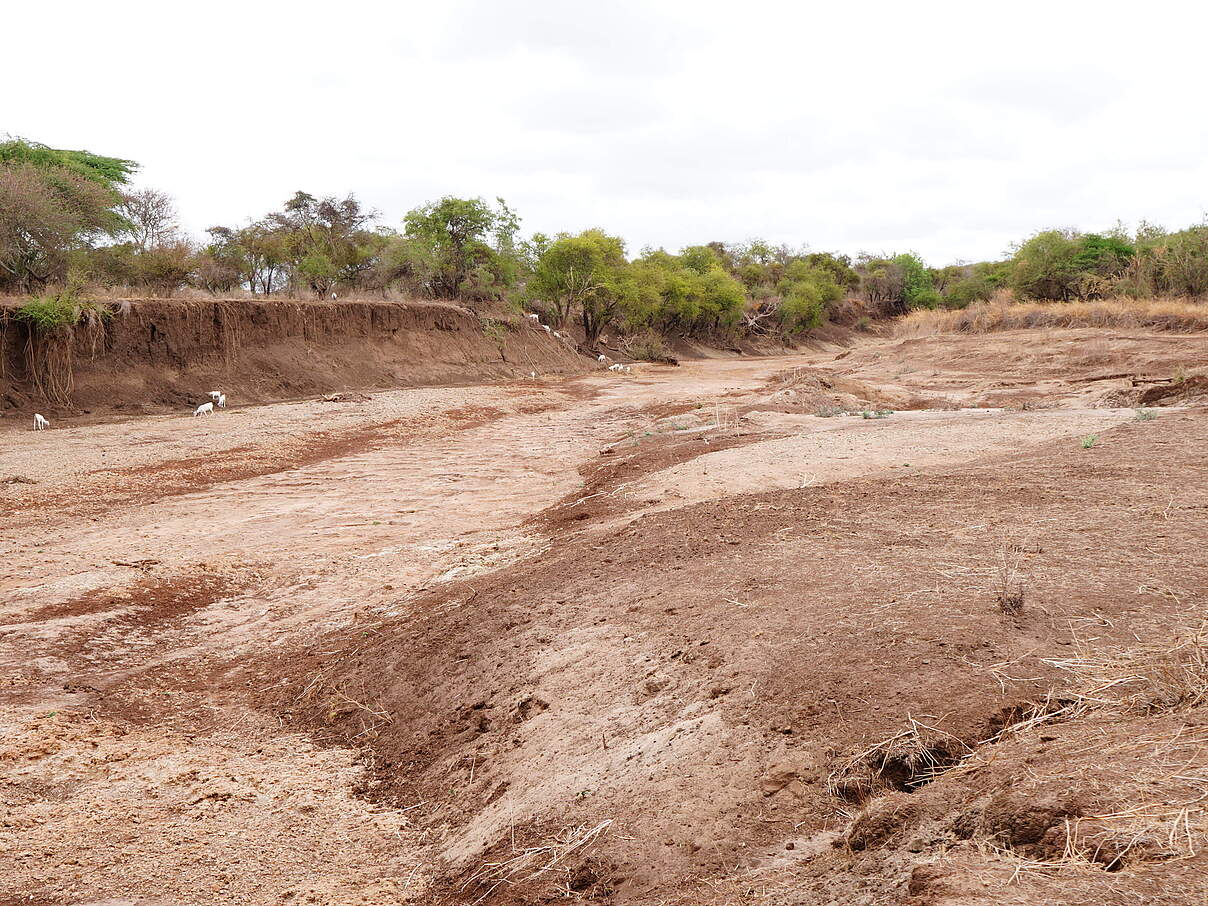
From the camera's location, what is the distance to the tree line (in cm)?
2273

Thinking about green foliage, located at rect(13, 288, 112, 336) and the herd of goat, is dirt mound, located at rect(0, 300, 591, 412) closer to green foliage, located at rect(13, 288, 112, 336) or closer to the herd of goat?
green foliage, located at rect(13, 288, 112, 336)

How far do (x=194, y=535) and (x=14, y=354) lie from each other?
45.3ft

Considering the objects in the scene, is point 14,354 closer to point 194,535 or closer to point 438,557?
point 194,535

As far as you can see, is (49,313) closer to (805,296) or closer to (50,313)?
(50,313)

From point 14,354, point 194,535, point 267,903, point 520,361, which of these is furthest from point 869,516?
point 520,361

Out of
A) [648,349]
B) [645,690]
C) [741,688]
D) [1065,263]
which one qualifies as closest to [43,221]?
[645,690]

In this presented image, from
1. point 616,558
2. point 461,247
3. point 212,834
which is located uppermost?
point 461,247

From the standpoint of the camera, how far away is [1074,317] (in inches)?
1031

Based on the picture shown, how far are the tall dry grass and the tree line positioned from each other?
419 centimetres

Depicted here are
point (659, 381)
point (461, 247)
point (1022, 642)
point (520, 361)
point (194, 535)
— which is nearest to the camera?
point (1022, 642)

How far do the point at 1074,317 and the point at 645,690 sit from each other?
27.9 metres

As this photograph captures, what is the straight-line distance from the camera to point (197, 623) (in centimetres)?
625

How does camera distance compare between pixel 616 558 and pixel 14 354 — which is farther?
pixel 14 354

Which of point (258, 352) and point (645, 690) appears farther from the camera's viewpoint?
point (258, 352)
